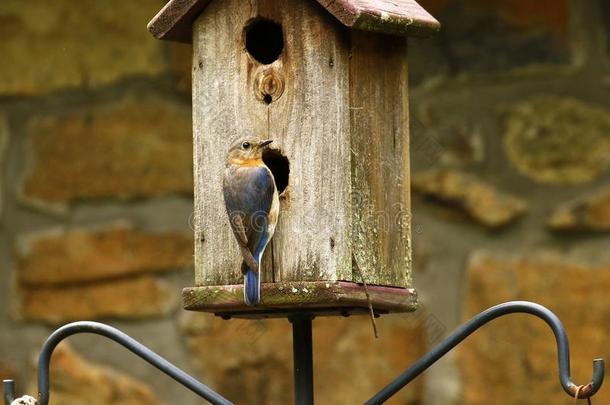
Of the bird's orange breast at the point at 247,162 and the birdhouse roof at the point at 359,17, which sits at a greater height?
the birdhouse roof at the point at 359,17

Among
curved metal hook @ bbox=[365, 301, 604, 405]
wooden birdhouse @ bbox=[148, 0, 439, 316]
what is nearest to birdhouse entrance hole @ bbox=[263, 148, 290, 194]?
wooden birdhouse @ bbox=[148, 0, 439, 316]

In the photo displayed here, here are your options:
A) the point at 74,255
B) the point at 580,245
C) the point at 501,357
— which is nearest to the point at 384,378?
the point at 501,357

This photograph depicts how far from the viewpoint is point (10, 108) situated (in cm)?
382

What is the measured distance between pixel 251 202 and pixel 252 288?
16 cm

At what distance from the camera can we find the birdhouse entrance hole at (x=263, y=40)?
9.08ft

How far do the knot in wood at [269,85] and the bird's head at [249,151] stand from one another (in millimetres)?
85

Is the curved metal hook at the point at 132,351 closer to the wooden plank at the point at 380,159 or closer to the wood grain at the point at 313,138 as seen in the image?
the wood grain at the point at 313,138

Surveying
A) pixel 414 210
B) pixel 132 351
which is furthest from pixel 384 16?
pixel 414 210

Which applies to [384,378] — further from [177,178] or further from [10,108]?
[10,108]

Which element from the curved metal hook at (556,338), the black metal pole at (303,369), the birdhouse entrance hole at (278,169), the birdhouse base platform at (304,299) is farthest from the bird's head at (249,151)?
the curved metal hook at (556,338)

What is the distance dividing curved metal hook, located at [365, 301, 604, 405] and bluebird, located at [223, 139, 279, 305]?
33cm

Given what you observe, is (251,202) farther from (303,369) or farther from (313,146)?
(303,369)

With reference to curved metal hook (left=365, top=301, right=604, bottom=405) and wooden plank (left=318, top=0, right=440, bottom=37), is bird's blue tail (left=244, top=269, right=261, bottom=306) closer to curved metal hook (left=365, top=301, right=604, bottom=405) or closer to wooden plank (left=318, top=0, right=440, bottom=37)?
Result: curved metal hook (left=365, top=301, right=604, bottom=405)

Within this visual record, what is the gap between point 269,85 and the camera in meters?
2.66
